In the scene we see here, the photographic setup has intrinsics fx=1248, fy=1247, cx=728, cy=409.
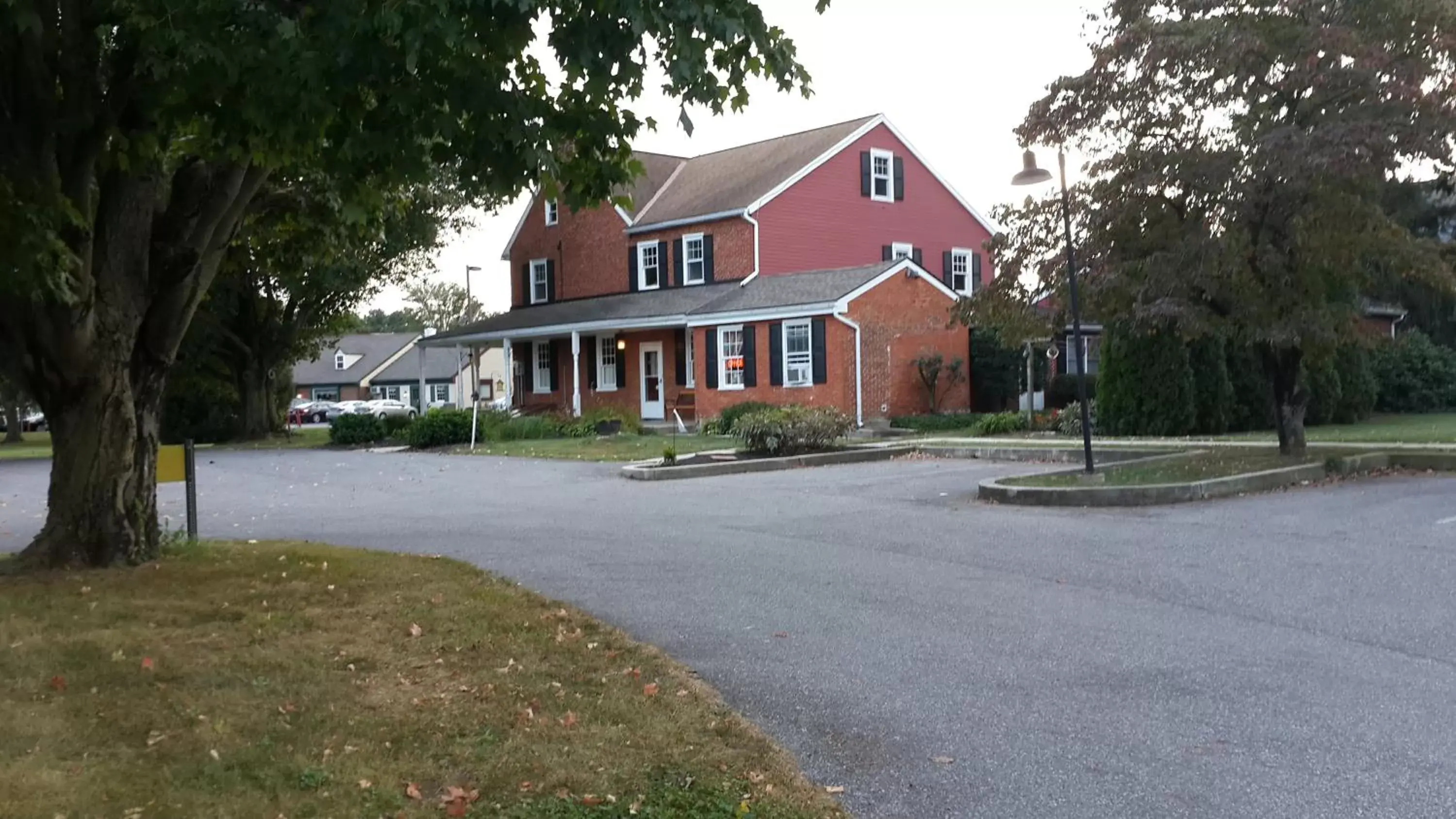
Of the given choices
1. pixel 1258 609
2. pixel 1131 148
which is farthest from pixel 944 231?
pixel 1258 609

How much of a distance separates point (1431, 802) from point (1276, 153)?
12402 mm

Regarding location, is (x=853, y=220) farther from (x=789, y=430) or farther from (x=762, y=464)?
(x=762, y=464)

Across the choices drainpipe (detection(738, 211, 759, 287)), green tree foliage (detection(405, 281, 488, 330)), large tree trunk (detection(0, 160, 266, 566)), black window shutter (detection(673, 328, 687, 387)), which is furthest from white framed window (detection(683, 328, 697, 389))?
green tree foliage (detection(405, 281, 488, 330))

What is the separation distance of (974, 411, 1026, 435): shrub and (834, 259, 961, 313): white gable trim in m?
2.90

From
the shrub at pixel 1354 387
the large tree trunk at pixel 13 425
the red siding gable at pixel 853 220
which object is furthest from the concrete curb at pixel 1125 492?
the large tree trunk at pixel 13 425

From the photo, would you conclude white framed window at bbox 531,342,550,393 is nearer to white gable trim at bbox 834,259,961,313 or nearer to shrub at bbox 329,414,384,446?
shrub at bbox 329,414,384,446

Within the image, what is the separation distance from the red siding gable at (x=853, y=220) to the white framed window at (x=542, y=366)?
830cm

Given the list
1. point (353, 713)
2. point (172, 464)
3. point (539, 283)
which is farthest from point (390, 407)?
point (353, 713)

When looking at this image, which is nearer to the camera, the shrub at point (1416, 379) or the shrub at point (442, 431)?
the shrub at point (442, 431)

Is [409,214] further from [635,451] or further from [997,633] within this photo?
[997,633]

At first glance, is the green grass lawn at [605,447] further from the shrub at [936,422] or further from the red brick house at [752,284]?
the shrub at [936,422]

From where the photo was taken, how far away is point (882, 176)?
37438 mm

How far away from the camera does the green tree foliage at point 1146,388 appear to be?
953 inches

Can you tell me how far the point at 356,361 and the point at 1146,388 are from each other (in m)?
68.5
